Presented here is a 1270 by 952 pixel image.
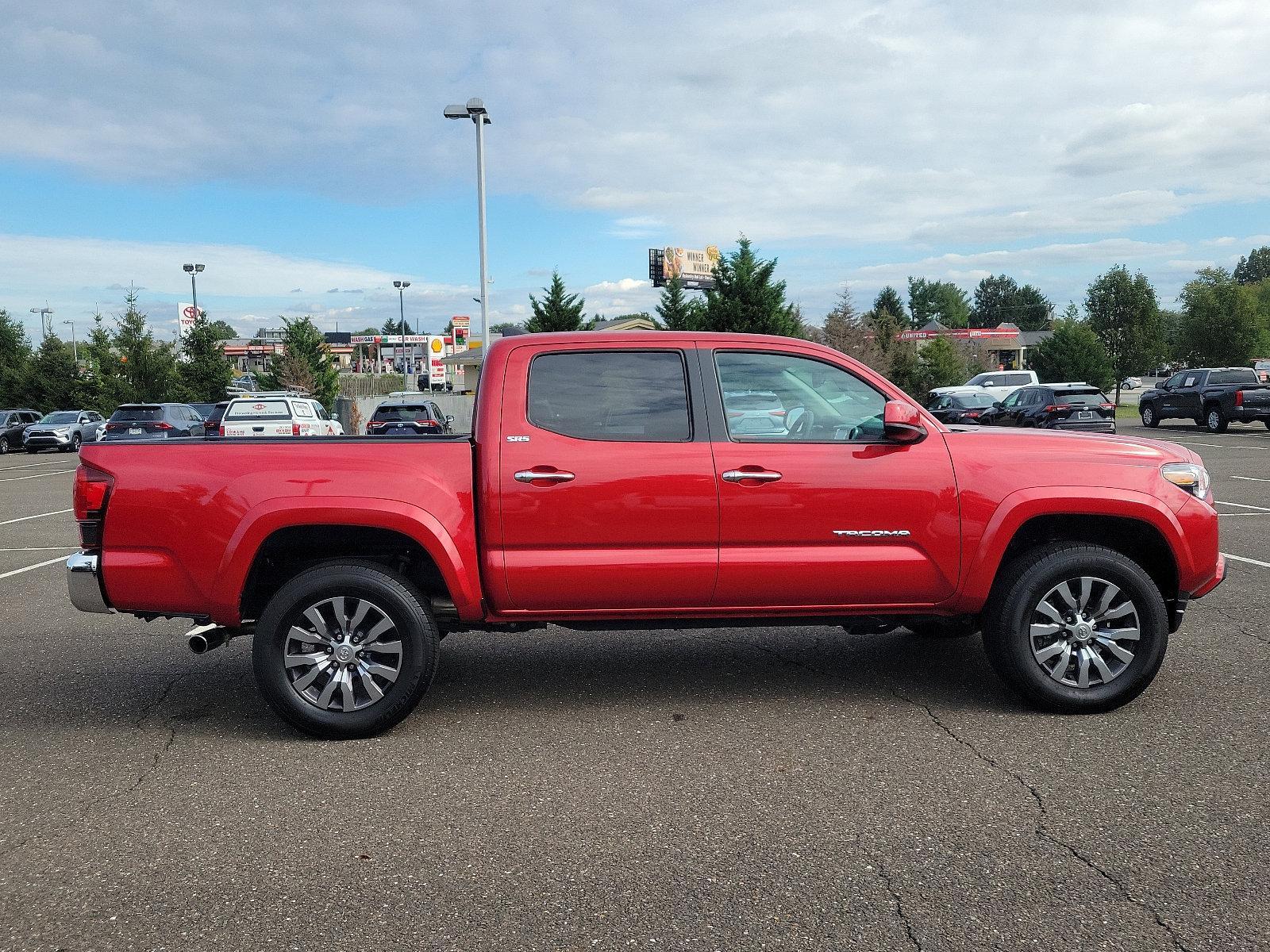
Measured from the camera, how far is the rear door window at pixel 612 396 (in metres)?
4.89

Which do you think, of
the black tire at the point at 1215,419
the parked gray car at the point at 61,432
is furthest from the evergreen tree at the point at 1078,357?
the parked gray car at the point at 61,432

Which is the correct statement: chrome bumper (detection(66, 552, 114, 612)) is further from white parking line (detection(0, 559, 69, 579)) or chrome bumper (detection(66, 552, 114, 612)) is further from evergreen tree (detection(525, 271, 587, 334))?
evergreen tree (detection(525, 271, 587, 334))

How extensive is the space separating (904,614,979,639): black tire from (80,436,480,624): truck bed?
2546 millimetres

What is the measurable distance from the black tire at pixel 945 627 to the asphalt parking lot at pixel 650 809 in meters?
0.16

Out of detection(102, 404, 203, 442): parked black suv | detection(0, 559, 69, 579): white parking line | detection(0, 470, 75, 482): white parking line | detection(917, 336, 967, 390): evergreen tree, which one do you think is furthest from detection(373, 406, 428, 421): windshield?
detection(917, 336, 967, 390): evergreen tree

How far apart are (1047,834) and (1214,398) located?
30160mm

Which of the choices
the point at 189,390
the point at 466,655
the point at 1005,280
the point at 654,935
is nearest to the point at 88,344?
the point at 189,390

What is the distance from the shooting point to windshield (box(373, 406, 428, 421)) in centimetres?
2492

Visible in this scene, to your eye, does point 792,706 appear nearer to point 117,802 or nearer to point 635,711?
point 635,711

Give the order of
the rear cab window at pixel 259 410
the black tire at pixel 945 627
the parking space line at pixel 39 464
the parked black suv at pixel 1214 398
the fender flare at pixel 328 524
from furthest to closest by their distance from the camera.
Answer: the parked black suv at pixel 1214 398, the parking space line at pixel 39 464, the rear cab window at pixel 259 410, the black tire at pixel 945 627, the fender flare at pixel 328 524

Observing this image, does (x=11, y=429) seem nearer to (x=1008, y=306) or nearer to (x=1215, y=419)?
(x=1215, y=419)

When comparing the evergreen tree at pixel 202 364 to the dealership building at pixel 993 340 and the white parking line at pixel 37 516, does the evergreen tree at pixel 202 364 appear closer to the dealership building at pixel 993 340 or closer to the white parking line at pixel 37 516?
the dealership building at pixel 993 340

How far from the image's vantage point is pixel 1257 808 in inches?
151

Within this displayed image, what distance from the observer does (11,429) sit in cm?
3697
